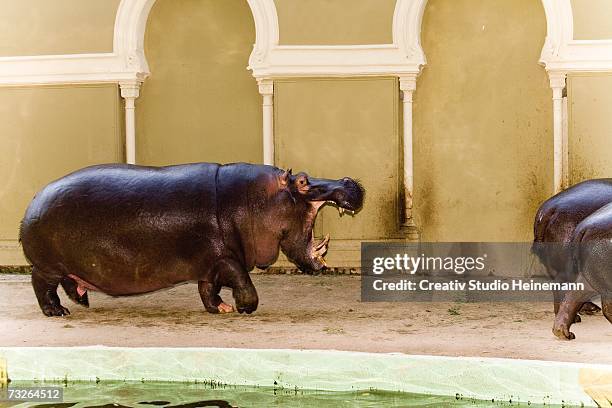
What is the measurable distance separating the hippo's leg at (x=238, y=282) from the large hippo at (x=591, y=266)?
2.40 m

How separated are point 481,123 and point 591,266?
17.9 ft

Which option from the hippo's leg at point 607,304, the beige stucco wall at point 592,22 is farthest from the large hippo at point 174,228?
the beige stucco wall at point 592,22

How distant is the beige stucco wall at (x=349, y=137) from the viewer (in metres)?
12.3

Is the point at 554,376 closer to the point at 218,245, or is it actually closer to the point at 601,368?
the point at 601,368

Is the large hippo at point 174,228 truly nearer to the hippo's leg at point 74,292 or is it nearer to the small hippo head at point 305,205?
the small hippo head at point 305,205

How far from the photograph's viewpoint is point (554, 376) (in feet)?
20.7

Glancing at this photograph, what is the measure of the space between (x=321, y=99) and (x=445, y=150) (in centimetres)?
152

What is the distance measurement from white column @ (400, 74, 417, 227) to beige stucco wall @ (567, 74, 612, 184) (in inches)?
64.8

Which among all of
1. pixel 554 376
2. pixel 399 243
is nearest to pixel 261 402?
pixel 554 376

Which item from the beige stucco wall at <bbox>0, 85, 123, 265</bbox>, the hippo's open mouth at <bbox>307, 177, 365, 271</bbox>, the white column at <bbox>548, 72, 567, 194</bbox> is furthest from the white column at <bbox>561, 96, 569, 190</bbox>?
the beige stucco wall at <bbox>0, 85, 123, 265</bbox>

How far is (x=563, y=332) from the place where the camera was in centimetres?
772

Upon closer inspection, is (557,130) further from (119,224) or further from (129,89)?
(119,224)

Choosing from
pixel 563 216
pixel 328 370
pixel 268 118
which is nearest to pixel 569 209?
pixel 563 216

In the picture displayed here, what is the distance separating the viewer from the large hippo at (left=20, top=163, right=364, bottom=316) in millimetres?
8875
